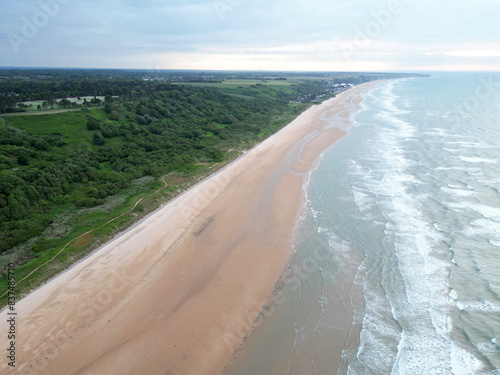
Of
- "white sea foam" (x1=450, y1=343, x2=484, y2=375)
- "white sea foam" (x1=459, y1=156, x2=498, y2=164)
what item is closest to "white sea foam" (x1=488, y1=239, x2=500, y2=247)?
"white sea foam" (x1=450, y1=343, x2=484, y2=375)

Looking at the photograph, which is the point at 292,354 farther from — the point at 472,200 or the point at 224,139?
the point at 224,139

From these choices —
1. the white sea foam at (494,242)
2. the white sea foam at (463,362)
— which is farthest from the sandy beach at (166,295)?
the white sea foam at (494,242)

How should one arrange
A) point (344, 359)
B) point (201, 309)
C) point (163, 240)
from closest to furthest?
1. point (344, 359)
2. point (201, 309)
3. point (163, 240)

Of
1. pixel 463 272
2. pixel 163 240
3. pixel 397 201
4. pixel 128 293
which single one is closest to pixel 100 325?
pixel 128 293

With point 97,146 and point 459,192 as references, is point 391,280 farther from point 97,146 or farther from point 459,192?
point 97,146

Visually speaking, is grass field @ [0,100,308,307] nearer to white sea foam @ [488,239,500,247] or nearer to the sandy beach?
the sandy beach

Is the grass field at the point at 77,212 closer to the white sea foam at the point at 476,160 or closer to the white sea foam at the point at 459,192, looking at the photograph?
the white sea foam at the point at 459,192

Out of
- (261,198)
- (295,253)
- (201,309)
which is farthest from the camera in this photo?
(261,198)
